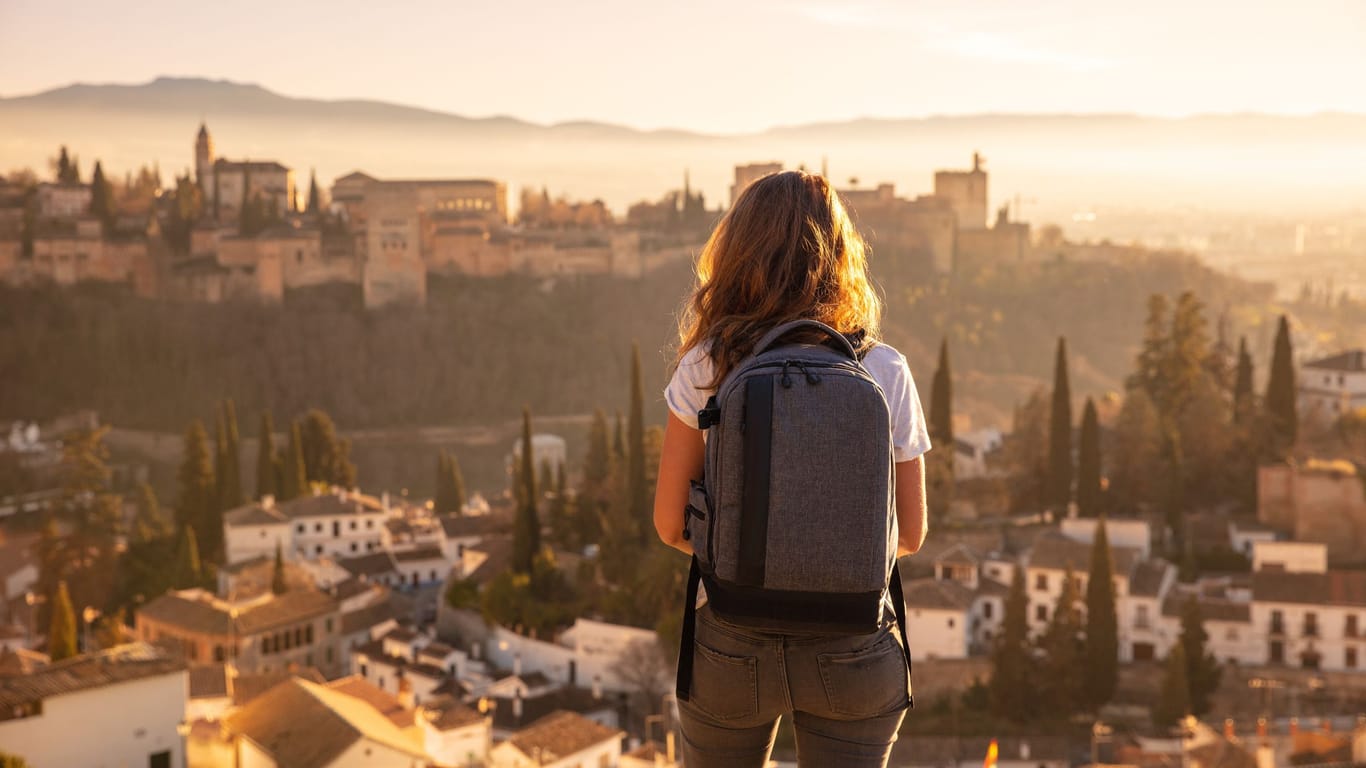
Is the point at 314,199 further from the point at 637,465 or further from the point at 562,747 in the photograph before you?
the point at 562,747

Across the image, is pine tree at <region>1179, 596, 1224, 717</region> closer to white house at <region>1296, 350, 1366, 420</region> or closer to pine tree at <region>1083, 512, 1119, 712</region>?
pine tree at <region>1083, 512, 1119, 712</region>

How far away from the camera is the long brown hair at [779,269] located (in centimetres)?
205

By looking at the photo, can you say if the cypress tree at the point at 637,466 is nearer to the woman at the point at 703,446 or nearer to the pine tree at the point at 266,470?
the pine tree at the point at 266,470

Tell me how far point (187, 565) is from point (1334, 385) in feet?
61.8

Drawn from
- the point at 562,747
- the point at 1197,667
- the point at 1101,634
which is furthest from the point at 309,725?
the point at 1197,667

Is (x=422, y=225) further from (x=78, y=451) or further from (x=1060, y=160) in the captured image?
(x=1060, y=160)

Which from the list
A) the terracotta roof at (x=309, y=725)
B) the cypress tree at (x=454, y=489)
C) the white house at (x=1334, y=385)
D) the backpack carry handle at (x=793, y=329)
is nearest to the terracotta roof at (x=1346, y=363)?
the white house at (x=1334, y=385)

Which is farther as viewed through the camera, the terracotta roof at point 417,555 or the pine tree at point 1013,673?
the terracotta roof at point 417,555

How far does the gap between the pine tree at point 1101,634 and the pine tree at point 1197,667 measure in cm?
79

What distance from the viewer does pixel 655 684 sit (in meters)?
18.1

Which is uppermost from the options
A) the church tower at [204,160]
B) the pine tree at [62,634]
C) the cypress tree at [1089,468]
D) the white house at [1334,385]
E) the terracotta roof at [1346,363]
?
the church tower at [204,160]

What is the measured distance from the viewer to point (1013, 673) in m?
16.2

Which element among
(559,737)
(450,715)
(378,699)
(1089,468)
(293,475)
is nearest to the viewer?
(559,737)

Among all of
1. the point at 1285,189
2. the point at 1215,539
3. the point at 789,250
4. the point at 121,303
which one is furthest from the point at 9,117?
the point at 789,250
